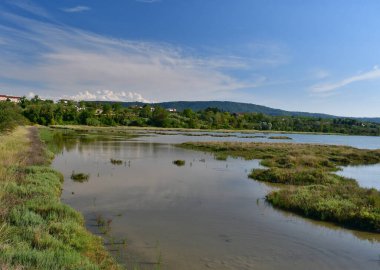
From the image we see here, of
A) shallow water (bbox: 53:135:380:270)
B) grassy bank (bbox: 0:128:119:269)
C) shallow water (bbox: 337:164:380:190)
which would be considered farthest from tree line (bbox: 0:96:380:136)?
grassy bank (bbox: 0:128:119:269)

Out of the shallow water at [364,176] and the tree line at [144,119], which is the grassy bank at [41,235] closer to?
the shallow water at [364,176]

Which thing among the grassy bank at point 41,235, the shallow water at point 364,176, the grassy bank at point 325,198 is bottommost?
the shallow water at point 364,176

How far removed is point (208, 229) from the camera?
13.6 m

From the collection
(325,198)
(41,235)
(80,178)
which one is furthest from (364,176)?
(41,235)

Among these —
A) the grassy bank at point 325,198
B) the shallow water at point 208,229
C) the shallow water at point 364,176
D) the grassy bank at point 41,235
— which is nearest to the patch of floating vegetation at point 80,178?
the shallow water at point 208,229

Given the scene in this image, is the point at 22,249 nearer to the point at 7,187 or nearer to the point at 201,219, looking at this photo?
the point at 7,187

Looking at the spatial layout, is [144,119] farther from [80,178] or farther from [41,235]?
[41,235]

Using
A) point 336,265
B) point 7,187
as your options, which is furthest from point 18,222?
point 336,265

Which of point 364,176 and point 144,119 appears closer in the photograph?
point 364,176

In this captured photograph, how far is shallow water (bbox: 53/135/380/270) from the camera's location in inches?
424

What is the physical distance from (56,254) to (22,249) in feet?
2.46

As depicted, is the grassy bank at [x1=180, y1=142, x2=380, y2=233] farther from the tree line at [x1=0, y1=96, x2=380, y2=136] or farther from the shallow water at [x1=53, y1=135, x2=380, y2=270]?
the tree line at [x1=0, y1=96, x2=380, y2=136]

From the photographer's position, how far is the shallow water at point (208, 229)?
35.3 feet

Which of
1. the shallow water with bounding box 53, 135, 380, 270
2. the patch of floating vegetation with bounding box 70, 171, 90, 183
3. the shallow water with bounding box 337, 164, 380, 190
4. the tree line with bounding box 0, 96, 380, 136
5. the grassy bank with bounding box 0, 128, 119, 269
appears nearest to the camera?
the grassy bank with bounding box 0, 128, 119, 269
